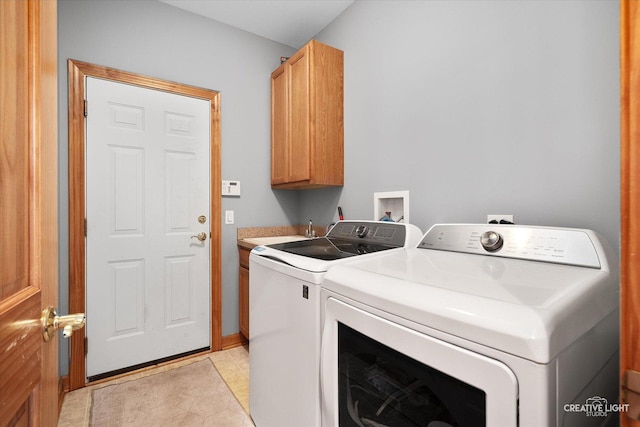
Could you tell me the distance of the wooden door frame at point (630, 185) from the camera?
0.45 m

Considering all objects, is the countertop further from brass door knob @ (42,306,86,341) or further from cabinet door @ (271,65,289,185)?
brass door knob @ (42,306,86,341)

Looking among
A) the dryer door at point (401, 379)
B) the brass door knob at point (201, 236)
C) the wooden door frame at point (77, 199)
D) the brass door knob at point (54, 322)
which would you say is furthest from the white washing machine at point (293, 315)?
the wooden door frame at point (77, 199)

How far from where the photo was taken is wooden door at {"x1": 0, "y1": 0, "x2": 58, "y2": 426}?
1.40ft

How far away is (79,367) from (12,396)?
6.46 feet

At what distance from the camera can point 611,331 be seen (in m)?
0.72

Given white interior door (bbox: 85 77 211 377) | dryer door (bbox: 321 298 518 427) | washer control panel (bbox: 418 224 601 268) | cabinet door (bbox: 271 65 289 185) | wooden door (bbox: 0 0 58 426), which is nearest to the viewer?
wooden door (bbox: 0 0 58 426)

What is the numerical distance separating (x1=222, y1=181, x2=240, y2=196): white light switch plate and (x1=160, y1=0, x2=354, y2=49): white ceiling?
1.34m

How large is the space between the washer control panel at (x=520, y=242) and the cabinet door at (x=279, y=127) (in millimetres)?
1491

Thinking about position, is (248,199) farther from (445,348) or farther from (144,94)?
(445,348)

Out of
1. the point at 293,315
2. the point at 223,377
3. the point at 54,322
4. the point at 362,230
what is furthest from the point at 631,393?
the point at 223,377

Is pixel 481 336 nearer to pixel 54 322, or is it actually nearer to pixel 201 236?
pixel 54 322

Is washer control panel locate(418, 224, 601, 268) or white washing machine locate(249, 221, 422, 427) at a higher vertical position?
washer control panel locate(418, 224, 601, 268)
